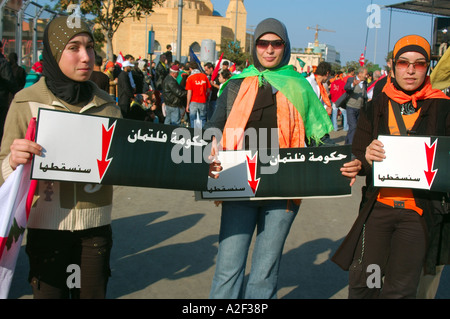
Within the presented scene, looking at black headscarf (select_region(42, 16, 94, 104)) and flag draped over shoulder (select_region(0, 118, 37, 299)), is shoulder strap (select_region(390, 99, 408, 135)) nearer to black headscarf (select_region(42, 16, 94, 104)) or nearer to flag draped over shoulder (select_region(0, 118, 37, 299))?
black headscarf (select_region(42, 16, 94, 104))

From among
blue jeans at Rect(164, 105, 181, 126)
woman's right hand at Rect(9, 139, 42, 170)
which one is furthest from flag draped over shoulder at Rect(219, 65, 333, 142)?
blue jeans at Rect(164, 105, 181, 126)

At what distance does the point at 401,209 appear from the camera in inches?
140

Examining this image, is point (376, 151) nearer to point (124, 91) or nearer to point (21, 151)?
point (21, 151)

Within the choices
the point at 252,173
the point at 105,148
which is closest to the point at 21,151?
the point at 105,148

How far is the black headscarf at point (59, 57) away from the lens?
295 centimetres

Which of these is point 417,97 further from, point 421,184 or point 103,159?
point 103,159

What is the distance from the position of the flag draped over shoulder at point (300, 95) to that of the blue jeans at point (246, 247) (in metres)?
0.53

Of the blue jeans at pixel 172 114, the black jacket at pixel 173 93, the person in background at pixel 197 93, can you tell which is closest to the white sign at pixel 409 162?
the person in background at pixel 197 93

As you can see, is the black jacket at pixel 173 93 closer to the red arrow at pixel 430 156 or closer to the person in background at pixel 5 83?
the person in background at pixel 5 83

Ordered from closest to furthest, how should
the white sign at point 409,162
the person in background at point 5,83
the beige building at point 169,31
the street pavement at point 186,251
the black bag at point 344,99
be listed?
the white sign at point 409,162 → the street pavement at point 186,251 → the person in background at point 5,83 → the black bag at point 344,99 → the beige building at point 169,31

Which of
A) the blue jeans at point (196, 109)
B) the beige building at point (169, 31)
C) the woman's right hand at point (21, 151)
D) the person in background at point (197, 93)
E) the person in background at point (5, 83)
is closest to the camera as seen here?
the woman's right hand at point (21, 151)

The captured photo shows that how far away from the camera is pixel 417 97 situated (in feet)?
11.6

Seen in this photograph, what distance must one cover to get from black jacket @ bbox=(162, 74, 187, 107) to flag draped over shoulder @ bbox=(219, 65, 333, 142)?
1158cm

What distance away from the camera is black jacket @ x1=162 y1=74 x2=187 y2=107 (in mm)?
15172
